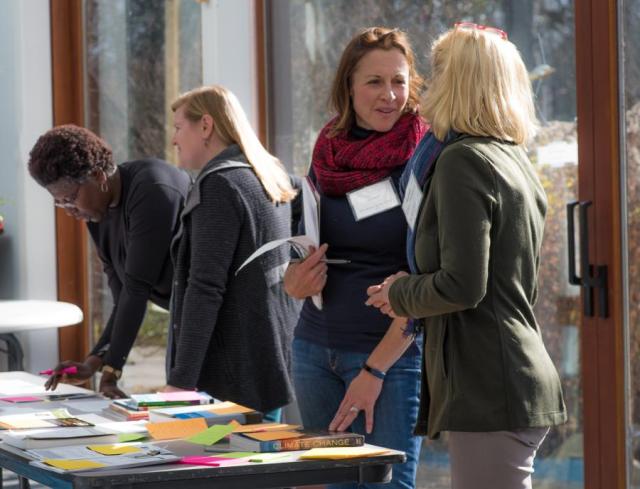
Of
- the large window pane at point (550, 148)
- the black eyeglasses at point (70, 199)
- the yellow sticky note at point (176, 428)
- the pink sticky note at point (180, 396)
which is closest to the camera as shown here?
the yellow sticky note at point (176, 428)

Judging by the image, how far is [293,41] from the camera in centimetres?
435

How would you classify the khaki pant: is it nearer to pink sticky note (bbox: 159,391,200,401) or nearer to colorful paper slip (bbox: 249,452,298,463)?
colorful paper slip (bbox: 249,452,298,463)

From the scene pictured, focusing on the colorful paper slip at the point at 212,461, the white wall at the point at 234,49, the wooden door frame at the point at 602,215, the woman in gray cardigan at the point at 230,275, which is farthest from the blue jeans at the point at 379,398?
the white wall at the point at 234,49

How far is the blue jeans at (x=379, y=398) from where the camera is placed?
98.7 inches

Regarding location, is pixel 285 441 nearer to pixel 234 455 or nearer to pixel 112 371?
pixel 234 455

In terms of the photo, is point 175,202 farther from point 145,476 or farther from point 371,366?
point 145,476

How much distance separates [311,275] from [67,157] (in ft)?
3.70

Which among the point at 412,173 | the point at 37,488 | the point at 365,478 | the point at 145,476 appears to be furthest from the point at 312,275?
the point at 37,488

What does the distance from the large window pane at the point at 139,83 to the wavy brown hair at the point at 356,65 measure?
7.15 feet

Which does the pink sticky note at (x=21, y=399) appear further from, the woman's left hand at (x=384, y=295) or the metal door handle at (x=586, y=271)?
the metal door handle at (x=586, y=271)

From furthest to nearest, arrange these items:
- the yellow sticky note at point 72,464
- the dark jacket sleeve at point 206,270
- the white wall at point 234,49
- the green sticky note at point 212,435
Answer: the white wall at point 234,49
the dark jacket sleeve at point 206,270
the green sticky note at point 212,435
the yellow sticky note at point 72,464

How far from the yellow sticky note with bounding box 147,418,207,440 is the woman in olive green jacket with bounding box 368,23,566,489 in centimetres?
50

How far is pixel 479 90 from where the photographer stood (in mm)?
2082

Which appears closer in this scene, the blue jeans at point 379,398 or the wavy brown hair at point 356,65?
the blue jeans at point 379,398
